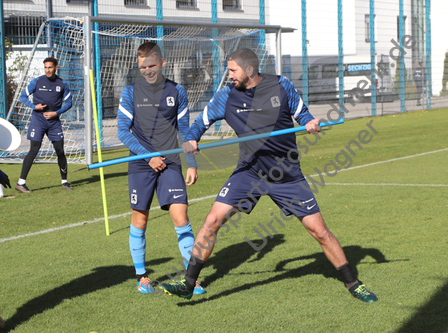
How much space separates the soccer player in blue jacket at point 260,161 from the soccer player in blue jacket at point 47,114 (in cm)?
551

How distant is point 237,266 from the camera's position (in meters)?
4.74

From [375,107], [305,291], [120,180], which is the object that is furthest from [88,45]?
[375,107]

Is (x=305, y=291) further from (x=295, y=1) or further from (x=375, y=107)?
(x=375, y=107)

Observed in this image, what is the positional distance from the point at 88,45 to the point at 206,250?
7012 millimetres

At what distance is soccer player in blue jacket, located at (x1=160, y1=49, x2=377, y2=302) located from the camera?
3.87m

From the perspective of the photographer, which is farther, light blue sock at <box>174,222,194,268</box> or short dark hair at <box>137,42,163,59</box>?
light blue sock at <box>174,222,194,268</box>

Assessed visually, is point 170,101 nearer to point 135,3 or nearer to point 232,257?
point 232,257

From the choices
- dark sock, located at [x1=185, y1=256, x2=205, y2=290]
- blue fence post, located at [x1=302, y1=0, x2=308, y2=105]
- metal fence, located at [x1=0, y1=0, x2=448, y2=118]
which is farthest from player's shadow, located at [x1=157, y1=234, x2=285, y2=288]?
blue fence post, located at [x1=302, y1=0, x2=308, y2=105]

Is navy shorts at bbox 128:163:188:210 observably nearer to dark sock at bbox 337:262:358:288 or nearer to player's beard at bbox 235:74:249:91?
player's beard at bbox 235:74:249:91

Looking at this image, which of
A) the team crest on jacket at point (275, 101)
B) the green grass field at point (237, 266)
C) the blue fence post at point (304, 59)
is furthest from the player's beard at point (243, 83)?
the blue fence post at point (304, 59)

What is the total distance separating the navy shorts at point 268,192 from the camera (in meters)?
3.87

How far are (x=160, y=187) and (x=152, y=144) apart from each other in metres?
0.37

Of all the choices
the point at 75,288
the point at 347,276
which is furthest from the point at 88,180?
the point at 347,276

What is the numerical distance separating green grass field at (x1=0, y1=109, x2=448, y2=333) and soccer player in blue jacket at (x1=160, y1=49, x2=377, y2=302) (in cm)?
A: 34
